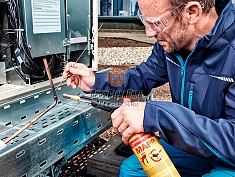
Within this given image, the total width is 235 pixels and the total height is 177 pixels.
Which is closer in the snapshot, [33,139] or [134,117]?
[134,117]

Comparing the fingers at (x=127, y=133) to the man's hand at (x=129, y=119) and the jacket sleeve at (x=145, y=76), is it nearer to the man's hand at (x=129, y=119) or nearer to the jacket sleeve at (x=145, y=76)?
the man's hand at (x=129, y=119)

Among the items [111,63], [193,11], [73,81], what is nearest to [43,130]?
[73,81]

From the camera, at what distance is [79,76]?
6.31 ft

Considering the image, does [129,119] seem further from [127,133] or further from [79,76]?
[79,76]

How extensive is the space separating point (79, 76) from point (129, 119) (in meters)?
0.72

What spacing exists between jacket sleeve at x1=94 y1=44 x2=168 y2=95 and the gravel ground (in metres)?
0.79

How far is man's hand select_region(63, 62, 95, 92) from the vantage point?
1.85 metres

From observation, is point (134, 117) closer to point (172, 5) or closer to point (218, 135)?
point (218, 135)

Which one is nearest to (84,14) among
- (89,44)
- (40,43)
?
(89,44)

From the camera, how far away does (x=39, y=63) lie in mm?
2184

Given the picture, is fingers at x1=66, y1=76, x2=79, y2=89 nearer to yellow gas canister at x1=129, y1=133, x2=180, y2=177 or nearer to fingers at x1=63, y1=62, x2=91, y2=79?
fingers at x1=63, y1=62, x2=91, y2=79

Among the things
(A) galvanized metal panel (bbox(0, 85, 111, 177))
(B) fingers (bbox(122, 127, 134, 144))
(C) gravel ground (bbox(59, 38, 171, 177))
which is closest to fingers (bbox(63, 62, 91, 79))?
(A) galvanized metal panel (bbox(0, 85, 111, 177))

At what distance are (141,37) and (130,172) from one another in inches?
312

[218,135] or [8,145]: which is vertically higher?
[218,135]
